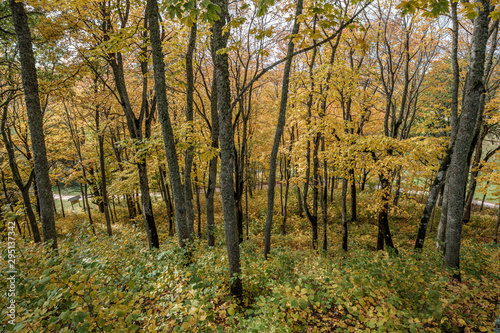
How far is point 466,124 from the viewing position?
419 centimetres

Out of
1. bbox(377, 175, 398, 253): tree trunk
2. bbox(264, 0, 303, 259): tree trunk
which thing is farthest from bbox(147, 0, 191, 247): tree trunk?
bbox(377, 175, 398, 253): tree trunk

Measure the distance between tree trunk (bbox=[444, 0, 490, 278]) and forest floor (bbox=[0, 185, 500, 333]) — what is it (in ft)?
3.41

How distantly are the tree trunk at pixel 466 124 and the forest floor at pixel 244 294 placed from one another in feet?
3.41

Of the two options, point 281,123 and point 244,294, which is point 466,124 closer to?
point 281,123

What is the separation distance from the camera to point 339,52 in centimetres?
961

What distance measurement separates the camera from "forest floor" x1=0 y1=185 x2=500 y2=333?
280 cm

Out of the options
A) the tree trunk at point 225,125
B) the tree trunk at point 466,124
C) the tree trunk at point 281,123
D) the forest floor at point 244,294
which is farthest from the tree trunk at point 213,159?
the tree trunk at point 466,124

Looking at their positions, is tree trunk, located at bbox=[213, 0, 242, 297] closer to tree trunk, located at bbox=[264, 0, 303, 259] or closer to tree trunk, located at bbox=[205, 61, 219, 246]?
tree trunk, located at bbox=[264, 0, 303, 259]

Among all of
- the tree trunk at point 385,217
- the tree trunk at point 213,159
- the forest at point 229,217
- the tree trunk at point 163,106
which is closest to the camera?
the forest at point 229,217

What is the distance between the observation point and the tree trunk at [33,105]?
5273 mm

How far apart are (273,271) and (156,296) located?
9.13 feet

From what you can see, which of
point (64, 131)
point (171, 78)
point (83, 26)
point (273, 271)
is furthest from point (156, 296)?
point (64, 131)

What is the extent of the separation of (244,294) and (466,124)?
5.78 meters

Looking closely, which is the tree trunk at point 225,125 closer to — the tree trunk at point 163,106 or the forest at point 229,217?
the forest at point 229,217
